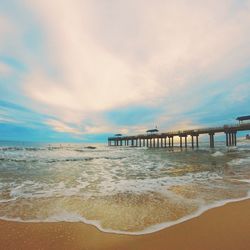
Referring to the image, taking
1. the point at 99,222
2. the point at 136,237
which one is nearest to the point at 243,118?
the point at 99,222

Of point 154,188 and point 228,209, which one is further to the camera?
point 154,188

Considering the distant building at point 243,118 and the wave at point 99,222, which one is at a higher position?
the distant building at point 243,118

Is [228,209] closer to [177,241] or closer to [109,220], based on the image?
[177,241]

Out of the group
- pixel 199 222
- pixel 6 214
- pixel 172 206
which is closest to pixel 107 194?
pixel 172 206

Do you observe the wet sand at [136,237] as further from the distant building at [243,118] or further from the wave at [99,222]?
the distant building at [243,118]

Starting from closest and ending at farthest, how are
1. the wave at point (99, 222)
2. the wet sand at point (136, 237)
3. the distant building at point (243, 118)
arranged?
the wet sand at point (136, 237)
the wave at point (99, 222)
the distant building at point (243, 118)

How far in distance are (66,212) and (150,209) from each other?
219 centimetres

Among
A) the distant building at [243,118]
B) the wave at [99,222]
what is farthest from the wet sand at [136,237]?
the distant building at [243,118]

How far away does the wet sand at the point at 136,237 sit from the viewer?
11.5 feet

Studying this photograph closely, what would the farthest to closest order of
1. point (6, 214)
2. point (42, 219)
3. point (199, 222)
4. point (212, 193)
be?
point (212, 193)
point (6, 214)
point (42, 219)
point (199, 222)

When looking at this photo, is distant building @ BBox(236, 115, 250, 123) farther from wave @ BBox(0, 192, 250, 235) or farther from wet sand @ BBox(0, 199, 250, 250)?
wet sand @ BBox(0, 199, 250, 250)

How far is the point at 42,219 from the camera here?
496cm

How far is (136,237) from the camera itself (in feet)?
12.7

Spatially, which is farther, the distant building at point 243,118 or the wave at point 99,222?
the distant building at point 243,118
